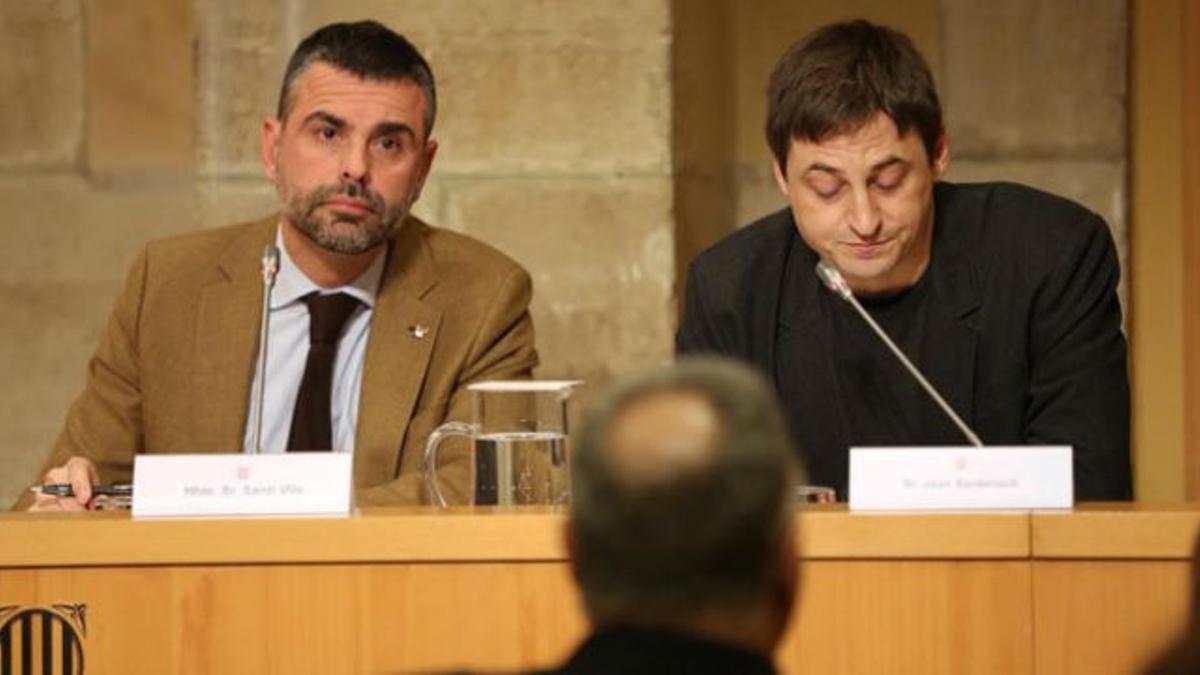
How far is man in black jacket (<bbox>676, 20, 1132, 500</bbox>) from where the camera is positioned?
133 inches

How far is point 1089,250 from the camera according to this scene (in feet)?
11.3

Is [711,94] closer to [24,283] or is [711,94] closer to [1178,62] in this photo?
[1178,62]

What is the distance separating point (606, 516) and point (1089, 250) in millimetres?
2228

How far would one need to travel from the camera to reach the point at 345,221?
3.75 metres

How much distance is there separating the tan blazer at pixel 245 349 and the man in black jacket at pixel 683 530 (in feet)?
7.58

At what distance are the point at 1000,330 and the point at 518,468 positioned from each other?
790mm

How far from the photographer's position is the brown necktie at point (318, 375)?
372 cm

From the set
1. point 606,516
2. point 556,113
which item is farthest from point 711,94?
point 606,516

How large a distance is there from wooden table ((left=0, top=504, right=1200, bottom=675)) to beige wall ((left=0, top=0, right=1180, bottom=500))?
2.03 m

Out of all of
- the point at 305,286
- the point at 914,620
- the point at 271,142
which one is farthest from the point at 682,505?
the point at 271,142

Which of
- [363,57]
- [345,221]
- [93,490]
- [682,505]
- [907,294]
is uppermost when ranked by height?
[363,57]

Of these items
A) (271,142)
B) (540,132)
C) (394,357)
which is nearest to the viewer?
(394,357)

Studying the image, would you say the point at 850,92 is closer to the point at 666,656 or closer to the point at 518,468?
the point at 518,468

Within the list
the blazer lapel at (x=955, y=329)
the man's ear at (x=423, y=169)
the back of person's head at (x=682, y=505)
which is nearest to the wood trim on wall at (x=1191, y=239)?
the blazer lapel at (x=955, y=329)
